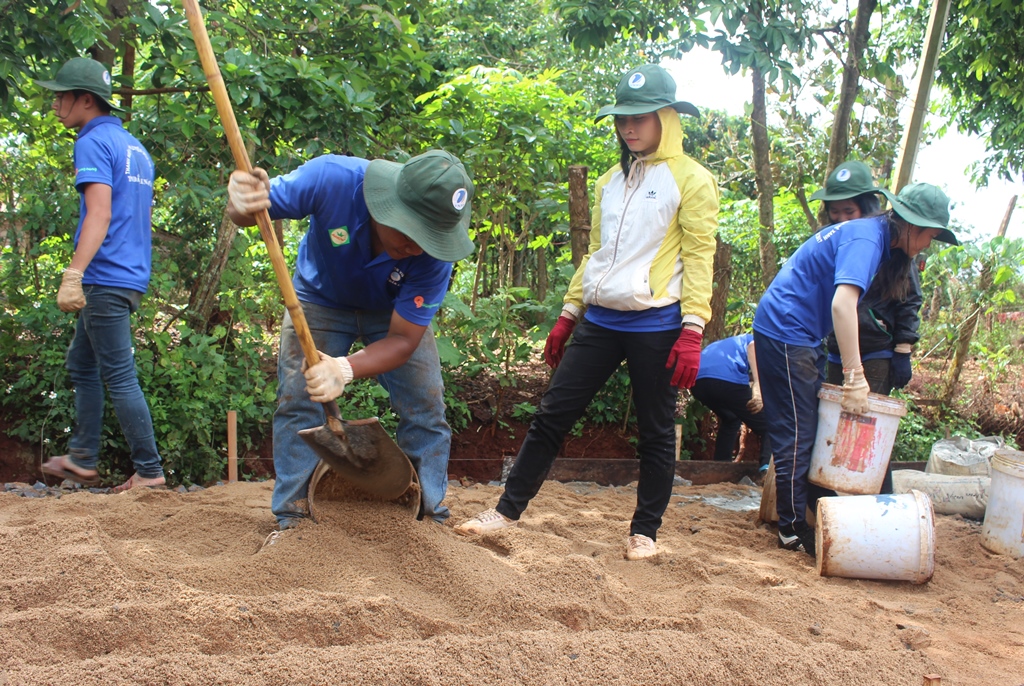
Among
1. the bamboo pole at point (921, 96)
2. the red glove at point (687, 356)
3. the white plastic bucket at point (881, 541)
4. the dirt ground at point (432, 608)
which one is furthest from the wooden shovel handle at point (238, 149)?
the bamboo pole at point (921, 96)

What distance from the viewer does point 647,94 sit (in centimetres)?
307

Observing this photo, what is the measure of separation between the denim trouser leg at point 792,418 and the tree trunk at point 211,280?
3.28 metres

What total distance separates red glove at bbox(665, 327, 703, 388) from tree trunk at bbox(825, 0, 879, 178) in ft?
11.4

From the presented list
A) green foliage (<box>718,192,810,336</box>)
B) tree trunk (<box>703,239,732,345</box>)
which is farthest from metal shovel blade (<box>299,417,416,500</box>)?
green foliage (<box>718,192,810,336</box>)

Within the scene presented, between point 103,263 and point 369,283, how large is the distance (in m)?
1.52

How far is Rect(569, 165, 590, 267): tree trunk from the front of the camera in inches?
196

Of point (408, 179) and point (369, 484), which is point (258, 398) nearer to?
point (369, 484)

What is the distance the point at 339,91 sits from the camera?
15.0 ft

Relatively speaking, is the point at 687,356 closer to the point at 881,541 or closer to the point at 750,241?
the point at 881,541

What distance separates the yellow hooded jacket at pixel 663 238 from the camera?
3.05 meters

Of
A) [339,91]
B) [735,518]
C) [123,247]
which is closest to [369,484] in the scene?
[123,247]

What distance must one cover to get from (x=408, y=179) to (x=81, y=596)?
1534 mm

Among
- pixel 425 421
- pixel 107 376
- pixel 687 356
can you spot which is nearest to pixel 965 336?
pixel 687 356

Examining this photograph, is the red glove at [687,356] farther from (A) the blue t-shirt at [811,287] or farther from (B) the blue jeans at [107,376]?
(B) the blue jeans at [107,376]
